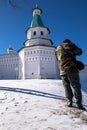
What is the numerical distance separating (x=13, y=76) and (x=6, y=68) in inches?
113

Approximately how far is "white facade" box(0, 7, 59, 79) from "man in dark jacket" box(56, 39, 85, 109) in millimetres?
31786

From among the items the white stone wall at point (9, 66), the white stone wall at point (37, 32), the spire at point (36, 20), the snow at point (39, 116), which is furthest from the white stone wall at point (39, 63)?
the snow at point (39, 116)

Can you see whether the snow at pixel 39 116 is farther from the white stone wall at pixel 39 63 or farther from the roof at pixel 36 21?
the roof at pixel 36 21

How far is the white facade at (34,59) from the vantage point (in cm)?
3850

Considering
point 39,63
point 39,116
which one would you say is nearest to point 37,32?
point 39,63

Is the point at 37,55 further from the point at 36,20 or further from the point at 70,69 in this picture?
the point at 70,69

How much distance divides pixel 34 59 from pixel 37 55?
1.08 meters

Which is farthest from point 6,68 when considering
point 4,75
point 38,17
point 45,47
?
point 38,17

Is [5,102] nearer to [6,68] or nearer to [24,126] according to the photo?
[24,126]

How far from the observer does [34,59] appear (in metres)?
39.4

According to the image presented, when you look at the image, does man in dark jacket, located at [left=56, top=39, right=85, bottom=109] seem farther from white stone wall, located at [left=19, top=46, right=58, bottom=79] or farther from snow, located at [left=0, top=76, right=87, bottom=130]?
white stone wall, located at [left=19, top=46, right=58, bottom=79]

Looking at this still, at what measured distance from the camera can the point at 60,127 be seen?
11.9 ft

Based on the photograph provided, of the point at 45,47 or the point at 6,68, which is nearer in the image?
the point at 45,47

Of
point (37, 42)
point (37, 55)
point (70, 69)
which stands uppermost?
point (37, 42)
